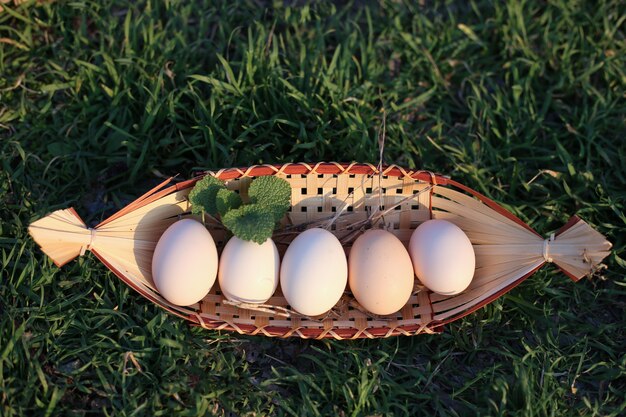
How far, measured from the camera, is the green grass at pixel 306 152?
1.87 m

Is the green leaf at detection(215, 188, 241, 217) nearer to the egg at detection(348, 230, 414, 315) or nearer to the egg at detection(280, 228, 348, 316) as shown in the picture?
the egg at detection(280, 228, 348, 316)

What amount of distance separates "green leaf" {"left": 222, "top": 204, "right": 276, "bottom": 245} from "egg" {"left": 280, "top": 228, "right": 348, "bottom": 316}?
98 mm

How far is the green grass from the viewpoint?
1873 millimetres

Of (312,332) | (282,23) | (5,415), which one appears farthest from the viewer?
(282,23)

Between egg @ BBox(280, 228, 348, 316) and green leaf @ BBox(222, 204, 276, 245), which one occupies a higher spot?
green leaf @ BBox(222, 204, 276, 245)

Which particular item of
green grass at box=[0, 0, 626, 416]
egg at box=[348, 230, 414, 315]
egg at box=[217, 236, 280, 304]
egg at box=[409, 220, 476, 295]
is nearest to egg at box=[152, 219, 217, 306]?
egg at box=[217, 236, 280, 304]

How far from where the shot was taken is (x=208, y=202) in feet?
6.13

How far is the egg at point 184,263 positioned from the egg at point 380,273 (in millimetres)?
419

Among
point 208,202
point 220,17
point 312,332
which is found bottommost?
point 312,332

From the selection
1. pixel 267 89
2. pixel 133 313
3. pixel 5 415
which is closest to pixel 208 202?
pixel 133 313

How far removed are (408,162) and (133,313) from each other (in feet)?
3.55

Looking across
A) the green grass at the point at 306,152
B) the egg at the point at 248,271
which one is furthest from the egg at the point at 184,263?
the green grass at the point at 306,152

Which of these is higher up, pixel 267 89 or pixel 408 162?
pixel 267 89

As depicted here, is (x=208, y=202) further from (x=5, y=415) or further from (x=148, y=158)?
(x=5, y=415)
